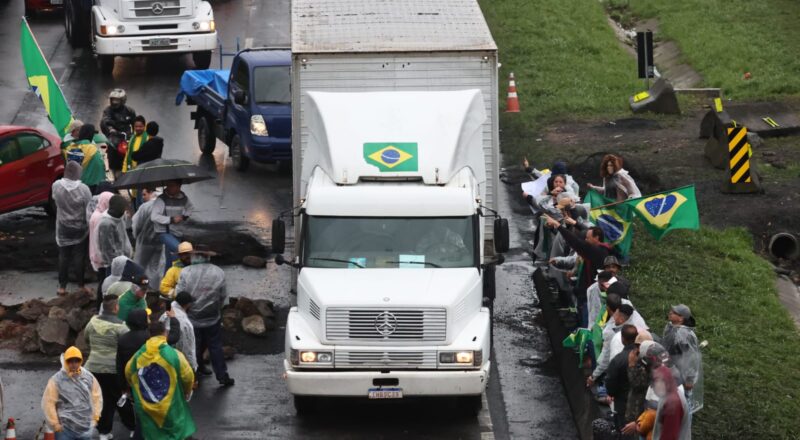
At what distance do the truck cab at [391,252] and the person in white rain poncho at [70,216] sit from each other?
132 inches

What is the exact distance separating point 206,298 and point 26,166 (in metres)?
7.34

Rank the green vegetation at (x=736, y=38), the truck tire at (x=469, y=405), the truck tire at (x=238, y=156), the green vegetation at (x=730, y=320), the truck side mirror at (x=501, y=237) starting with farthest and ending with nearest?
the green vegetation at (x=736, y=38)
the truck tire at (x=238, y=156)
the truck side mirror at (x=501, y=237)
the truck tire at (x=469, y=405)
the green vegetation at (x=730, y=320)

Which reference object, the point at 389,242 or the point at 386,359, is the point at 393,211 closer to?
the point at 389,242

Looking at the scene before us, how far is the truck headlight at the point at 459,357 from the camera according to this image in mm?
15133

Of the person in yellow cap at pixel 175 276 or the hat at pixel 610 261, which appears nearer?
the hat at pixel 610 261

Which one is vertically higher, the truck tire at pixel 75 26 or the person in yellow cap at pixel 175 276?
the person in yellow cap at pixel 175 276

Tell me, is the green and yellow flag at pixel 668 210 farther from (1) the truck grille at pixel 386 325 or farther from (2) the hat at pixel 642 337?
(2) the hat at pixel 642 337

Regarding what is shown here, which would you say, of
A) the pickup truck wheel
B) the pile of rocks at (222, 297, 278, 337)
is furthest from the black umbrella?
the pickup truck wheel

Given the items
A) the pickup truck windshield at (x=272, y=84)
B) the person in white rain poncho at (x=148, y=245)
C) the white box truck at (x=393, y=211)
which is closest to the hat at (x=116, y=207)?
the person in white rain poncho at (x=148, y=245)

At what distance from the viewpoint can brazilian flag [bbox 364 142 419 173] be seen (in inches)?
654

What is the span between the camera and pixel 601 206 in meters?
18.9

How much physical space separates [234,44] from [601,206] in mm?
18007

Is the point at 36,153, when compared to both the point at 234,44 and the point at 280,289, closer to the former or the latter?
the point at 280,289

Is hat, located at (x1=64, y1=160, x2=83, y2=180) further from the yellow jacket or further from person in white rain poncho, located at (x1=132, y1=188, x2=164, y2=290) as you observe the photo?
the yellow jacket
